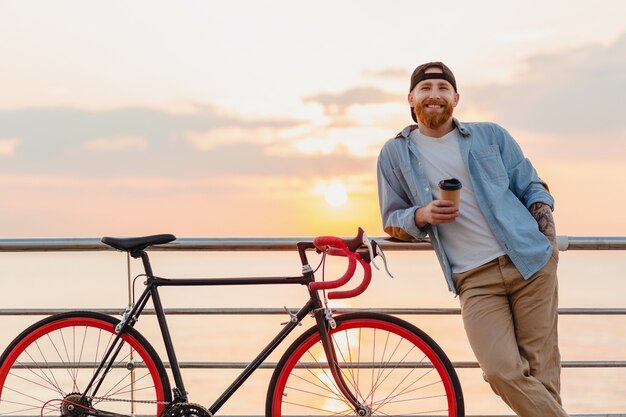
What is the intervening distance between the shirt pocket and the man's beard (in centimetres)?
A: 18

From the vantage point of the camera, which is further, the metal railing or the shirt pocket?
the metal railing

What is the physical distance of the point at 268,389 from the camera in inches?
144

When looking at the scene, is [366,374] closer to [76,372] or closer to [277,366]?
[277,366]

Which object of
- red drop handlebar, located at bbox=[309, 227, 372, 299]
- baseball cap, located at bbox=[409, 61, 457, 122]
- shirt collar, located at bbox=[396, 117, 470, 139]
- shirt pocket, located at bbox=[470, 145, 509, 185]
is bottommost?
red drop handlebar, located at bbox=[309, 227, 372, 299]

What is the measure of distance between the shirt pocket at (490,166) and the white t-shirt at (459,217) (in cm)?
6

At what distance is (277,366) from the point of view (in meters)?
3.62

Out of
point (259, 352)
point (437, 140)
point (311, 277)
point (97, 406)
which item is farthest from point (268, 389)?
point (437, 140)

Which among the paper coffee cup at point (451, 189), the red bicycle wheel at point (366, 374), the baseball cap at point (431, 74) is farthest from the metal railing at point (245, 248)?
the baseball cap at point (431, 74)

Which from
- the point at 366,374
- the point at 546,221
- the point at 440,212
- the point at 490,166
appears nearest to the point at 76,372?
the point at 366,374

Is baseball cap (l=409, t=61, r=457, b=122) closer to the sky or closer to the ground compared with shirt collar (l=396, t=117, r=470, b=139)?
closer to the sky

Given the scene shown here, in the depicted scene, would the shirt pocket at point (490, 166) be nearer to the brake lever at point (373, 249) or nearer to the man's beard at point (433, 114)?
the man's beard at point (433, 114)

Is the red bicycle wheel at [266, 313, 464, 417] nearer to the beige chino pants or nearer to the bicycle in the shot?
the bicycle

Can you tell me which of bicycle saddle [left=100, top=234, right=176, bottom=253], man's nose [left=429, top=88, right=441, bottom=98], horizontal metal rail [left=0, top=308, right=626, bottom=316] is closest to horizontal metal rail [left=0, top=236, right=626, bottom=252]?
horizontal metal rail [left=0, top=308, right=626, bottom=316]

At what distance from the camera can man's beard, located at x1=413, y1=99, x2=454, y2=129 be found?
3.51 m
